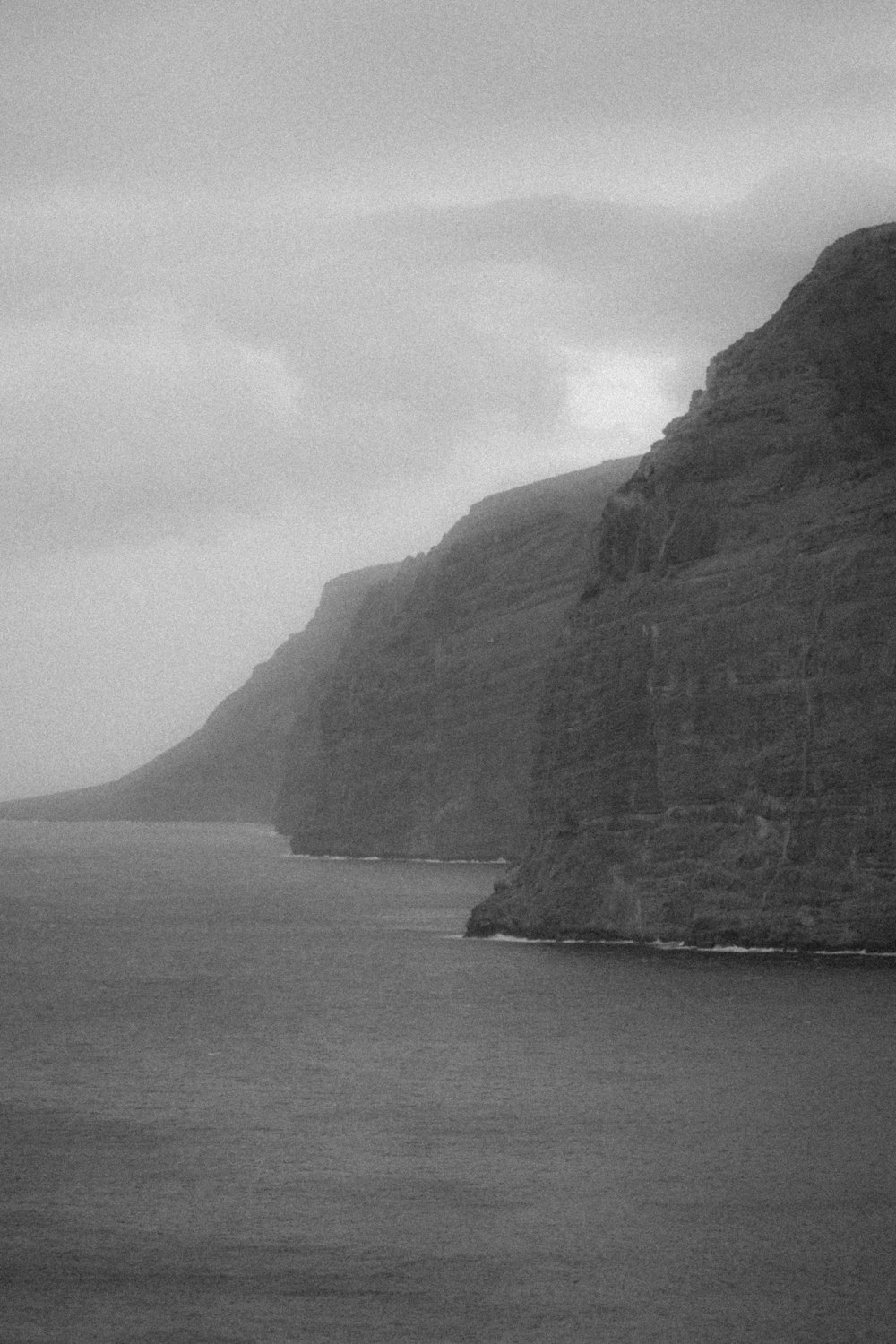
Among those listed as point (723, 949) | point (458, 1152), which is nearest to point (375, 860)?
point (723, 949)

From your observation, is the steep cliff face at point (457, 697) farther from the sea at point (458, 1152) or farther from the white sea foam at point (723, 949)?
the sea at point (458, 1152)

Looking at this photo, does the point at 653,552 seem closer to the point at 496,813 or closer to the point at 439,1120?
the point at 439,1120

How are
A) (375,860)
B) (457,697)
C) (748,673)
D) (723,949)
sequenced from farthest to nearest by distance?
(375,860) < (457,697) < (748,673) < (723,949)

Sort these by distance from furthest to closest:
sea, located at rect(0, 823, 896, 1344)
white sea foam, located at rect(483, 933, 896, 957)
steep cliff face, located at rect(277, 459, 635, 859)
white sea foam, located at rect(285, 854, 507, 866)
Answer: white sea foam, located at rect(285, 854, 507, 866)
steep cliff face, located at rect(277, 459, 635, 859)
white sea foam, located at rect(483, 933, 896, 957)
sea, located at rect(0, 823, 896, 1344)

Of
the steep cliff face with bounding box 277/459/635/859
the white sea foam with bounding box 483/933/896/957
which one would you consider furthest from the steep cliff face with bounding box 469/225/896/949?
the steep cliff face with bounding box 277/459/635/859

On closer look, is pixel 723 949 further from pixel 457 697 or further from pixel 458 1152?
pixel 457 697

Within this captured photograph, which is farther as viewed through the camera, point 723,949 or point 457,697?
point 457,697

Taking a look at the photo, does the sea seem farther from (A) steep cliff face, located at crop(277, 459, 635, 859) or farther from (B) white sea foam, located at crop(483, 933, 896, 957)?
(A) steep cliff face, located at crop(277, 459, 635, 859)
